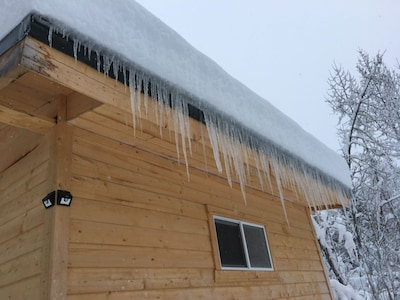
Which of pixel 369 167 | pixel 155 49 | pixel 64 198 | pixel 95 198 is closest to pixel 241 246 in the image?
pixel 95 198

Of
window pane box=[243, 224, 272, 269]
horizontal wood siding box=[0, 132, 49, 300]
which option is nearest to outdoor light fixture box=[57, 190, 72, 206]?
horizontal wood siding box=[0, 132, 49, 300]

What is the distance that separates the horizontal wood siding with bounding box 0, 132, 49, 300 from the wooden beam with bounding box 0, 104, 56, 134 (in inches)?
3.6

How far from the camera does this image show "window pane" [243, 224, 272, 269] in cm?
328

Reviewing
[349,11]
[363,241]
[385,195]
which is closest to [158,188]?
[363,241]

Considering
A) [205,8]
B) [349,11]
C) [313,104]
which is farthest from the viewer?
[205,8]

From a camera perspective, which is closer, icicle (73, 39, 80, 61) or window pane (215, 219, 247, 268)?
icicle (73, 39, 80, 61)

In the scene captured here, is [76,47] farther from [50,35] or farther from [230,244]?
[230,244]

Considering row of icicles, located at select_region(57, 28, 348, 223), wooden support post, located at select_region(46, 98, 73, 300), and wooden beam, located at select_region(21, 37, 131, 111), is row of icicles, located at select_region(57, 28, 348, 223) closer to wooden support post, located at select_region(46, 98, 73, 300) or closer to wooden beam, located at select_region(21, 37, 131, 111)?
wooden beam, located at select_region(21, 37, 131, 111)

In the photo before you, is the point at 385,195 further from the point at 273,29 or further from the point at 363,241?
the point at 273,29

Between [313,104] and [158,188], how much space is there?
4899 cm

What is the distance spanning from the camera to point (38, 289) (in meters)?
1.79

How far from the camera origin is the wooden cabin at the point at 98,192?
67.2 inches

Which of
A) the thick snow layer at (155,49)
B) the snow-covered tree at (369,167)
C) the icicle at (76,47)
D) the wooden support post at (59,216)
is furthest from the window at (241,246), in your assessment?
the snow-covered tree at (369,167)

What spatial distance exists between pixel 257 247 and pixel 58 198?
2.14 meters
